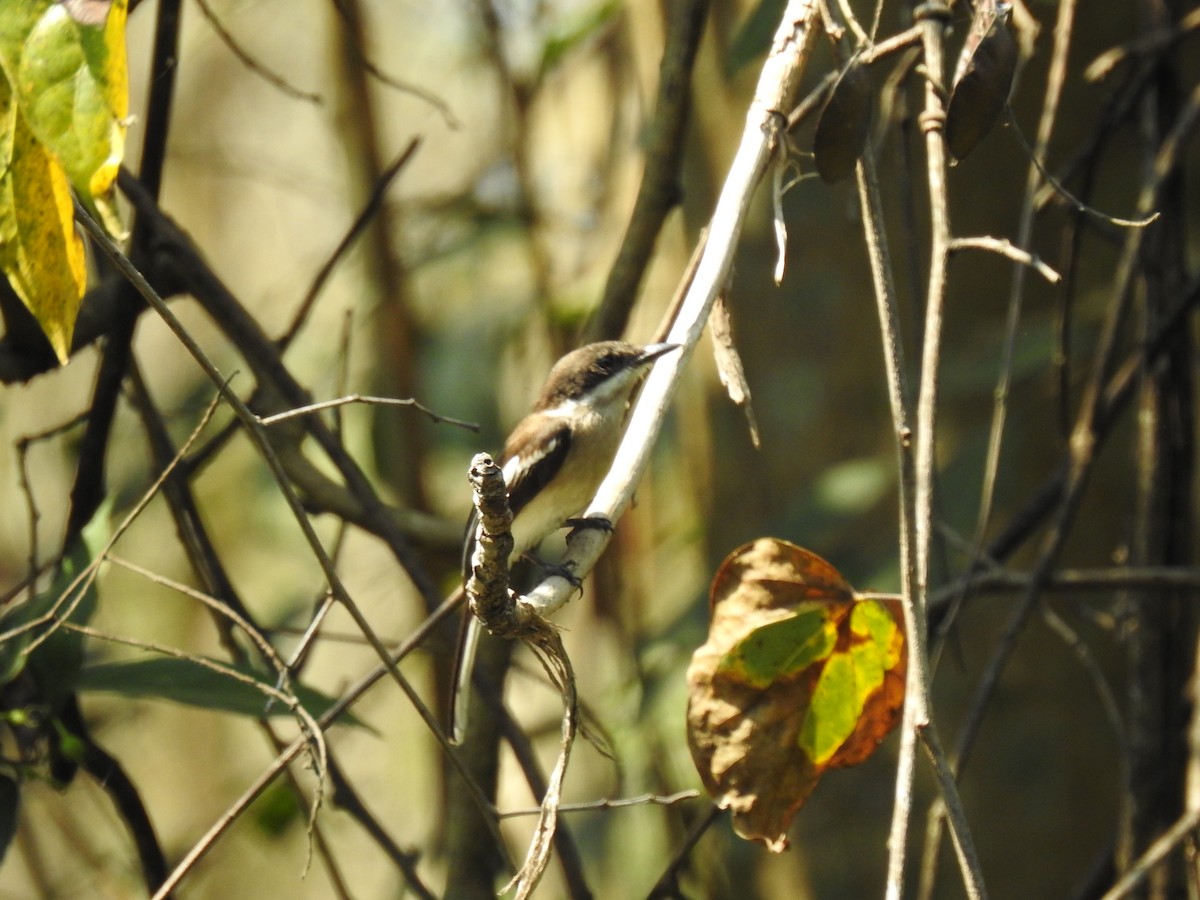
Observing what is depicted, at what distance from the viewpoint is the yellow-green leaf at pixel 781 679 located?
203 centimetres

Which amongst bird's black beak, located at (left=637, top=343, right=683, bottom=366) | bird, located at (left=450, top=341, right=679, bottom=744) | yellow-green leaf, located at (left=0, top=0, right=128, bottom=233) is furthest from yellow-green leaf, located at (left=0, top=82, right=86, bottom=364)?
bird, located at (left=450, top=341, right=679, bottom=744)

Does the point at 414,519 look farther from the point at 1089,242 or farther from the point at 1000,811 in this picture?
the point at 1089,242

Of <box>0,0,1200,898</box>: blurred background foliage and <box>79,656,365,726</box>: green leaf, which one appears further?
<box>0,0,1200,898</box>: blurred background foliage

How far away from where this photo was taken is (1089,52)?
3.66 meters

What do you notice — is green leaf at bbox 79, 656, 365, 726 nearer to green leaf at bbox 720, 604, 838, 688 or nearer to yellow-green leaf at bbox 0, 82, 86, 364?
green leaf at bbox 720, 604, 838, 688

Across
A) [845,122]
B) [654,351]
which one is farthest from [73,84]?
[654,351]

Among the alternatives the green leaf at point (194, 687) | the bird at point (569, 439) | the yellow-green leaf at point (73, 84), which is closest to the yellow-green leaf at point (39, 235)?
the yellow-green leaf at point (73, 84)

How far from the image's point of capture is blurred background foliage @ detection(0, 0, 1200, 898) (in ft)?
11.5

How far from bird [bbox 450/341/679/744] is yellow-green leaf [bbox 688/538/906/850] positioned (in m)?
1.07

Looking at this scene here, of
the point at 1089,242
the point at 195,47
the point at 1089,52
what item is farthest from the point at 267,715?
the point at 195,47

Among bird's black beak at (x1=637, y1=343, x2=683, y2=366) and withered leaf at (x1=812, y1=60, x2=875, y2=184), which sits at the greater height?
withered leaf at (x1=812, y1=60, x2=875, y2=184)

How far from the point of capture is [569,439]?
319 cm

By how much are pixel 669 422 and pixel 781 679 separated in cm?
288

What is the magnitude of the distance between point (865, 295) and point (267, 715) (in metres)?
2.19
